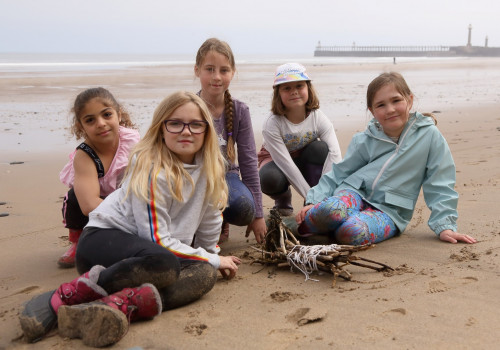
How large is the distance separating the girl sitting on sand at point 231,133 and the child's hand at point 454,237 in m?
1.20

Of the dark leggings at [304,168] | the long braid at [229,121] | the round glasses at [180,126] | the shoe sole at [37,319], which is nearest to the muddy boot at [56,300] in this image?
the shoe sole at [37,319]

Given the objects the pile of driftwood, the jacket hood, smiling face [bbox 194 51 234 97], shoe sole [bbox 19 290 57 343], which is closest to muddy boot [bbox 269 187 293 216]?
the jacket hood

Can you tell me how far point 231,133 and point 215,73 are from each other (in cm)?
44

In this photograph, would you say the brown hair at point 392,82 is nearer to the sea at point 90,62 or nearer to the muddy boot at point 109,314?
the muddy boot at point 109,314

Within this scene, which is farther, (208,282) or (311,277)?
(311,277)

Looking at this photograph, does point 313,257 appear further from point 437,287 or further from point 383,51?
point 383,51

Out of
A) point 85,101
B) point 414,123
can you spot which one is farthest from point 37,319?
point 414,123

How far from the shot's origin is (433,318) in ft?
8.23

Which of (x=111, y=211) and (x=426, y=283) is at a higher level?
(x=111, y=211)

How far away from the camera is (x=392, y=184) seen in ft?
12.7

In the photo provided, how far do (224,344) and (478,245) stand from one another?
196cm

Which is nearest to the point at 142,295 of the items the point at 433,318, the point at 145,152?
the point at 145,152

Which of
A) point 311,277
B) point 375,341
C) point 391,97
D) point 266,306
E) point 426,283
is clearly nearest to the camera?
point 375,341

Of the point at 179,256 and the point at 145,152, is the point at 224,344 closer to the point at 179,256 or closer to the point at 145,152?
the point at 179,256
